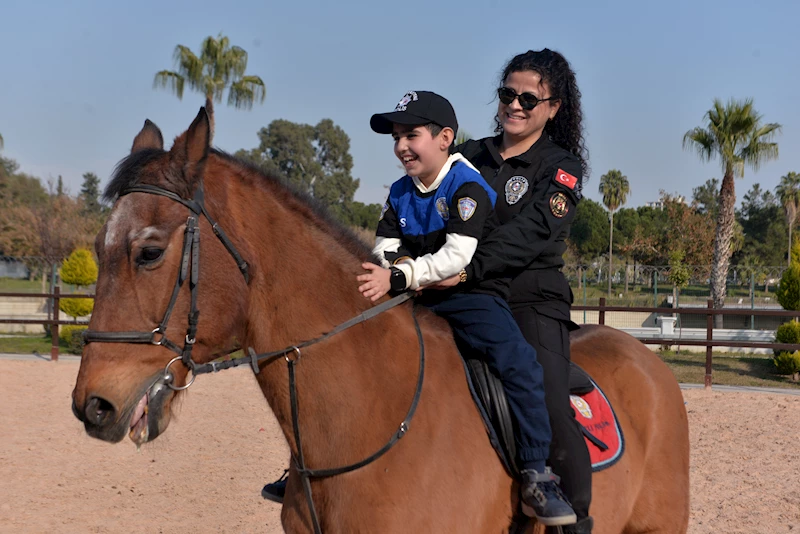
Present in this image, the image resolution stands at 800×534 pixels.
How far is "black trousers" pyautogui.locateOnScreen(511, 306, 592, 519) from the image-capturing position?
117 inches

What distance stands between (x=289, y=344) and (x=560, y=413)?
1251 millimetres

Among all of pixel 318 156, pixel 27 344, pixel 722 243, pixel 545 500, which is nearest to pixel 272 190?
pixel 545 500

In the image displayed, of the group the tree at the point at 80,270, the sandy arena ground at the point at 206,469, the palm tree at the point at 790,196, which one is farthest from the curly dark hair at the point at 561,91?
the palm tree at the point at 790,196

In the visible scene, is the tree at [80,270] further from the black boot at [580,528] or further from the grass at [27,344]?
the black boot at [580,528]

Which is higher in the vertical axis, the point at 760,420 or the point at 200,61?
the point at 200,61

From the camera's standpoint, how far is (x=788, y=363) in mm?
15461

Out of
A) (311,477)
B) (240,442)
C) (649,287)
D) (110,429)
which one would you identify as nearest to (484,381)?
(311,477)

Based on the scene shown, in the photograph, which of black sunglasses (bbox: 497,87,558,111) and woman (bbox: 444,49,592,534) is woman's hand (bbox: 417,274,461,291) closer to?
woman (bbox: 444,49,592,534)

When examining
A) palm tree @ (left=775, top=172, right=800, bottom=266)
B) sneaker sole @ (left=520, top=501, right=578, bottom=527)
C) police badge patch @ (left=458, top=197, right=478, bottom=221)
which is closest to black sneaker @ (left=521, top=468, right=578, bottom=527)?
sneaker sole @ (left=520, top=501, right=578, bottom=527)

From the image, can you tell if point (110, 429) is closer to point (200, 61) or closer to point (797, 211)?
point (200, 61)

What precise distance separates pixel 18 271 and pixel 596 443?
47.0m

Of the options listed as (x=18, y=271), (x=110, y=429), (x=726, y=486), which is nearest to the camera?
(x=110, y=429)

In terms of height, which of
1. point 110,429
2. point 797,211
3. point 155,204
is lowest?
point 110,429

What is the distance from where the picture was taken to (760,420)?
10867 mm
